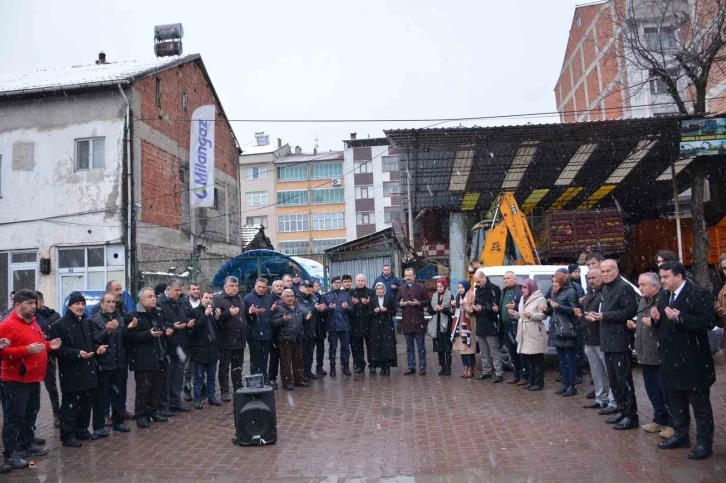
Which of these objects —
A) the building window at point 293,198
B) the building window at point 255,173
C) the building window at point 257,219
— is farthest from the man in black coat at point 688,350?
the building window at point 257,219

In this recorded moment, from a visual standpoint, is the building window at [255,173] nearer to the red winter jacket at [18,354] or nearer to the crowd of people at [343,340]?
the crowd of people at [343,340]

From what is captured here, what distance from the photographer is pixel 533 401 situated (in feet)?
27.1

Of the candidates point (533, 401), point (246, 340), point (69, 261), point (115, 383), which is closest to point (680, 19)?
point (533, 401)

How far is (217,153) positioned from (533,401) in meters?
20.5

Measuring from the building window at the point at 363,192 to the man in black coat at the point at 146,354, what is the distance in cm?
4584

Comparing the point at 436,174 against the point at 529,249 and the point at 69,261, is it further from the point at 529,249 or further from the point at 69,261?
the point at 69,261

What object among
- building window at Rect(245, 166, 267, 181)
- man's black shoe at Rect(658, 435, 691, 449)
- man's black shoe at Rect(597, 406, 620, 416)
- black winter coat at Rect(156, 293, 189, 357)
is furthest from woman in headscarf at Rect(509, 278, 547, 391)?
building window at Rect(245, 166, 267, 181)

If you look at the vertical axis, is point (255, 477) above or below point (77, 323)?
below

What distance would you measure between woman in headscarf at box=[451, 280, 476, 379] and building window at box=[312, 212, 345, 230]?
4339cm

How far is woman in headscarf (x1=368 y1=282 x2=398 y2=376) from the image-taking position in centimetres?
1080

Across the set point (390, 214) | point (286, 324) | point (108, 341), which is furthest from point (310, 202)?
point (108, 341)

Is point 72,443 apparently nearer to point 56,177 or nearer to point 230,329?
point 230,329

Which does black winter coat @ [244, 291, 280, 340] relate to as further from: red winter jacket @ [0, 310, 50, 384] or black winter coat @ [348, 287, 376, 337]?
red winter jacket @ [0, 310, 50, 384]

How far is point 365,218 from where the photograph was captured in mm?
53594
